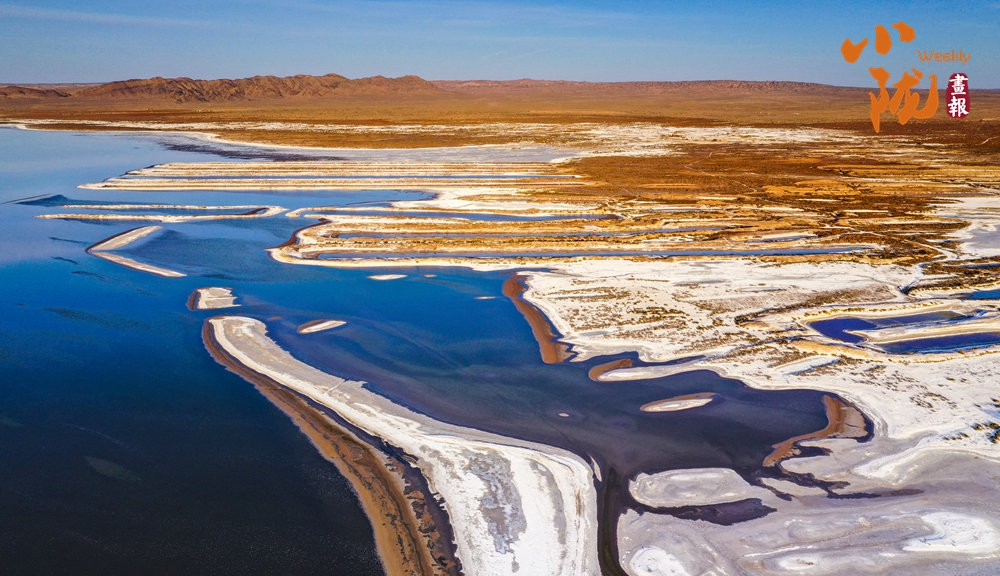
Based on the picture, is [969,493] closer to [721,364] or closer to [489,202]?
[721,364]

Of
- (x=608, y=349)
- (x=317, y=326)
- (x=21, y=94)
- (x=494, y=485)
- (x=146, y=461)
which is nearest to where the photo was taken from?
(x=494, y=485)

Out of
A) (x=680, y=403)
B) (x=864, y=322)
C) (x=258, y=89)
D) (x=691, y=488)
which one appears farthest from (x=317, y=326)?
(x=258, y=89)

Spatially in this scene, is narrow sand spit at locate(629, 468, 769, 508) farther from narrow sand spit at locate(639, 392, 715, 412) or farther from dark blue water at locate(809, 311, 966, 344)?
dark blue water at locate(809, 311, 966, 344)

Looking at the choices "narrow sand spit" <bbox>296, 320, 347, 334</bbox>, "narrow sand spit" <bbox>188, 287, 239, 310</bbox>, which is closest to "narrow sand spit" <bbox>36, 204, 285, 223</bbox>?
"narrow sand spit" <bbox>188, 287, 239, 310</bbox>

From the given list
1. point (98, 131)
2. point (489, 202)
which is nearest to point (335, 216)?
point (489, 202)

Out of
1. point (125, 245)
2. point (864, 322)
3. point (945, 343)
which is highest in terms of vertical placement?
point (125, 245)

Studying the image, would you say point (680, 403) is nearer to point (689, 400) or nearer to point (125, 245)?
point (689, 400)
